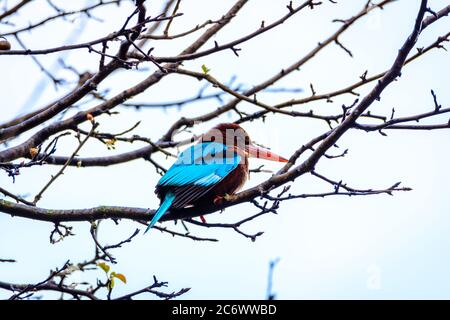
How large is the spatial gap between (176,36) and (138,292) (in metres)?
1.35

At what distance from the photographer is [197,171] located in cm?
468

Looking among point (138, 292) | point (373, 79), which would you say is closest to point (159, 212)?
point (138, 292)

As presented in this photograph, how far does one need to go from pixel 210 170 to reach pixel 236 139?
2.46 ft

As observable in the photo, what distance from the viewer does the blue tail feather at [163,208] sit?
3969 mm

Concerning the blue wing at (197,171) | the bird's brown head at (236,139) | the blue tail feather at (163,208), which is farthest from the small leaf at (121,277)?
the bird's brown head at (236,139)

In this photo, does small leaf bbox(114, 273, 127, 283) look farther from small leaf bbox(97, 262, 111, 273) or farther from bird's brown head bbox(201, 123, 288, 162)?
bird's brown head bbox(201, 123, 288, 162)

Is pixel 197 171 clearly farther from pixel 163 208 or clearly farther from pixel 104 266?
pixel 104 266

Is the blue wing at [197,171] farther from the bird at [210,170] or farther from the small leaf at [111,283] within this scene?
the small leaf at [111,283]

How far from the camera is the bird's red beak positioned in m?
5.32

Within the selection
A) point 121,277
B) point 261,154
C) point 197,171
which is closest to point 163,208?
point 121,277

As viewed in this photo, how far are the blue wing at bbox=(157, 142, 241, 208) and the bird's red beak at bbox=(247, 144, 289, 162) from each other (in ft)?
0.79

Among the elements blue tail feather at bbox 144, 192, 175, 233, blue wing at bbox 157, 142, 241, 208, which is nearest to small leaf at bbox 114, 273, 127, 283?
blue tail feather at bbox 144, 192, 175, 233

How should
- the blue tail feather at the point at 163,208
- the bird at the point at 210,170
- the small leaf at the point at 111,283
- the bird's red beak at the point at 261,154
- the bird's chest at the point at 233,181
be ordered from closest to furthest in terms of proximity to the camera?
1. the small leaf at the point at 111,283
2. the blue tail feather at the point at 163,208
3. the bird at the point at 210,170
4. the bird's chest at the point at 233,181
5. the bird's red beak at the point at 261,154

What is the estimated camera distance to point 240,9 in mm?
4484
